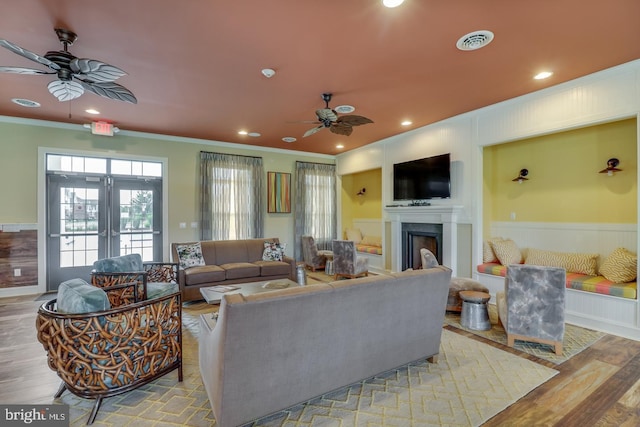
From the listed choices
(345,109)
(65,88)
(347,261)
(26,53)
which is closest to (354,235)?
(347,261)

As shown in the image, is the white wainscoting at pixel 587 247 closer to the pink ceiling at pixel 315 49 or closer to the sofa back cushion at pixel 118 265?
the pink ceiling at pixel 315 49

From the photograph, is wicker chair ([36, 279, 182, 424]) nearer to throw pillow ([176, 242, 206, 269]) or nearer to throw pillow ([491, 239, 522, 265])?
throw pillow ([176, 242, 206, 269])

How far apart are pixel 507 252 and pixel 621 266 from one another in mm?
1270

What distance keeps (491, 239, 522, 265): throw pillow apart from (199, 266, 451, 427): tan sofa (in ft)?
8.64

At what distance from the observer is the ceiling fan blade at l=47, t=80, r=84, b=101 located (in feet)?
9.53

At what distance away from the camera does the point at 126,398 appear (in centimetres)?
226

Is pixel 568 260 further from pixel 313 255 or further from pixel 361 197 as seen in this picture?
pixel 361 197

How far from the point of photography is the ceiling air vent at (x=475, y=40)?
2678 millimetres

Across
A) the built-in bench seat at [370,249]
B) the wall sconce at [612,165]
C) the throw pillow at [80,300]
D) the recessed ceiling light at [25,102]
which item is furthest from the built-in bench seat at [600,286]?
the recessed ceiling light at [25,102]

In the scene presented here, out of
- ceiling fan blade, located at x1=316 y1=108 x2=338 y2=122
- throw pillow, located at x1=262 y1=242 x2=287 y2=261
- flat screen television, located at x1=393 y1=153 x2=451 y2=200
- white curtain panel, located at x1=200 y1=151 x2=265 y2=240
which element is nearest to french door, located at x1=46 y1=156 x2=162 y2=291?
white curtain panel, located at x1=200 y1=151 x2=265 y2=240

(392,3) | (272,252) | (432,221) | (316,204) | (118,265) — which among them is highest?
(392,3)

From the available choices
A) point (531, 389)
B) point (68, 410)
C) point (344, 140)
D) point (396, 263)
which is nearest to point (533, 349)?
point (531, 389)

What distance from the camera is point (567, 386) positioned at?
2426 millimetres

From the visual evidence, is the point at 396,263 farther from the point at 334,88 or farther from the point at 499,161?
the point at 334,88
